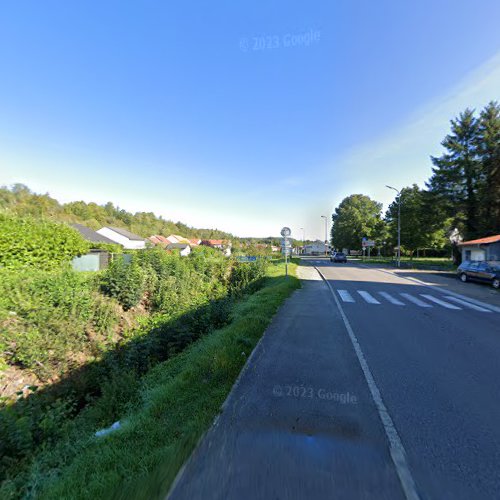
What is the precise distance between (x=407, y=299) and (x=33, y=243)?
53.4 ft

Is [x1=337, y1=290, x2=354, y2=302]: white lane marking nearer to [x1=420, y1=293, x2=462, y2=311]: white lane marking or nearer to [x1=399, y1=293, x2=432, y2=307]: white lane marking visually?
[x1=399, y1=293, x2=432, y2=307]: white lane marking

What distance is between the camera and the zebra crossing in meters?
9.64

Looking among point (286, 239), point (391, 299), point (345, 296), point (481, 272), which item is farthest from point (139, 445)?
point (481, 272)

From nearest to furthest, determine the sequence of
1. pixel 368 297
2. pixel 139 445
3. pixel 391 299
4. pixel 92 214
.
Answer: pixel 139 445 → pixel 391 299 → pixel 368 297 → pixel 92 214

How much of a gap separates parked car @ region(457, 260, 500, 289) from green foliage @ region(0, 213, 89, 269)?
887 inches

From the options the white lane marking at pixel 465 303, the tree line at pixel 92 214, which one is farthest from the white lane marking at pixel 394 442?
the tree line at pixel 92 214

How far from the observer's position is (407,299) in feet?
35.2

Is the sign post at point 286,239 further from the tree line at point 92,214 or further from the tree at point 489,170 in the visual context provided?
the tree line at point 92,214

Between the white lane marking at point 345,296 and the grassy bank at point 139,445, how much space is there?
720 centimetres

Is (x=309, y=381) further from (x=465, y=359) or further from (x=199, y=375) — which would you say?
(x=465, y=359)

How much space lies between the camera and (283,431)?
282cm

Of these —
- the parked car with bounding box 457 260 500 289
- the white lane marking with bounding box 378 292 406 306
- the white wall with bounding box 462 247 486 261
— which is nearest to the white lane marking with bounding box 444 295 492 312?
the white lane marking with bounding box 378 292 406 306

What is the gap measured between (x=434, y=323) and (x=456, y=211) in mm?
31406

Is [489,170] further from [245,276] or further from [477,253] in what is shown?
[245,276]
